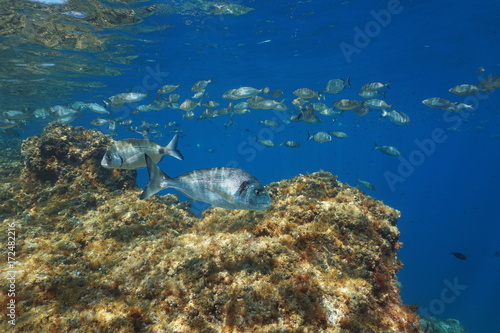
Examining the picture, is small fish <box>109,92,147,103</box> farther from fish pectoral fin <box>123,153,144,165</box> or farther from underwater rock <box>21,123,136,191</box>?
fish pectoral fin <box>123,153,144,165</box>

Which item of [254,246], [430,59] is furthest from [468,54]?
[254,246]

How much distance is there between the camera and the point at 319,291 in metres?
2.76

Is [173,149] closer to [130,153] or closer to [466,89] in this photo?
[130,153]

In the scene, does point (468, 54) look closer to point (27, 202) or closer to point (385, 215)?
point (385, 215)

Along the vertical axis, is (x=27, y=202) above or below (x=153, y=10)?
below

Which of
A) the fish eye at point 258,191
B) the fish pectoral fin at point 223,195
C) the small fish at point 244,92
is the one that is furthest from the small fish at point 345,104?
the fish pectoral fin at point 223,195

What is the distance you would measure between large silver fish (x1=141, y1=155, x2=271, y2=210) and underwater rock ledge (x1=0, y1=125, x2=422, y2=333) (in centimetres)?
80

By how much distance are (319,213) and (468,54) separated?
31.4m

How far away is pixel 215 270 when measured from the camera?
3.08 meters

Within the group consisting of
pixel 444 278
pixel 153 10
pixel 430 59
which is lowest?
pixel 444 278

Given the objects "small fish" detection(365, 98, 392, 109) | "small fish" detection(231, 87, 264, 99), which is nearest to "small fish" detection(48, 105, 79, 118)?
"small fish" detection(231, 87, 264, 99)

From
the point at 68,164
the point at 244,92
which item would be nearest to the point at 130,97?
the point at 68,164

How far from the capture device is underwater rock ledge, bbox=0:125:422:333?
257 centimetres

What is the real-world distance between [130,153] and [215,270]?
2429 millimetres
